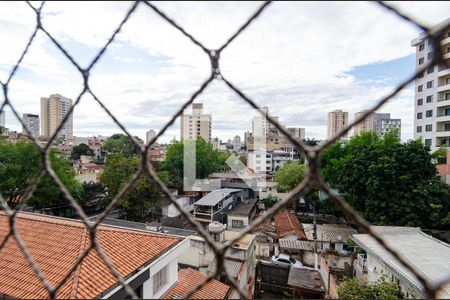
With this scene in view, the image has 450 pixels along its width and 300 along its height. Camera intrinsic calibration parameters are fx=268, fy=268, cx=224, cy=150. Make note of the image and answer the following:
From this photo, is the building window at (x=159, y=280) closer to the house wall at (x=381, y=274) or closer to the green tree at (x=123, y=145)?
the green tree at (x=123, y=145)

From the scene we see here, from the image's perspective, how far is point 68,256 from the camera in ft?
7.93

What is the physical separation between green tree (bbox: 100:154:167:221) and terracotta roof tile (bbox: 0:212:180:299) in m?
5.31

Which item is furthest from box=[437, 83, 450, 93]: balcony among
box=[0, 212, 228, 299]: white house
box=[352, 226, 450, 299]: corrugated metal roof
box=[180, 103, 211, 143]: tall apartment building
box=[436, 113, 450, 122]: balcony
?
box=[0, 212, 228, 299]: white house

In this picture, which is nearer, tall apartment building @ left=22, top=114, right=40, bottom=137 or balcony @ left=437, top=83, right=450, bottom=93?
tall apartment building @ left=22, top=114, right=40, bottom=137

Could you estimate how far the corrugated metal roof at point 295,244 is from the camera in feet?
22.4

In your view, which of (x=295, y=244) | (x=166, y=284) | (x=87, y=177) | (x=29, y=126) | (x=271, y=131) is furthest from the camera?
(x=87, y=177)

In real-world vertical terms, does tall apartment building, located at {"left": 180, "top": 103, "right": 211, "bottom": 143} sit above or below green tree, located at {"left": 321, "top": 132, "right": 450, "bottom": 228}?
above

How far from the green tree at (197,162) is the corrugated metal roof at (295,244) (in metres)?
6.18

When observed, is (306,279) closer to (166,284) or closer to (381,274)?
(381,274)

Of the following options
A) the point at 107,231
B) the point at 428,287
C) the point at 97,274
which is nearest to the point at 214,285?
the point at 107,231

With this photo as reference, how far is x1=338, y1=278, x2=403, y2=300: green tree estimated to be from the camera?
2.79 metres

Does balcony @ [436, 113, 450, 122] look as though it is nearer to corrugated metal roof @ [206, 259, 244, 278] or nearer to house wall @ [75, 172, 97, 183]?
corrugated metal roof @ [206, 259, 244, 278]

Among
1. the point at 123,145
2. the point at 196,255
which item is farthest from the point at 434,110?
the point at 123,145

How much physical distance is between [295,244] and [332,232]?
1109mm
